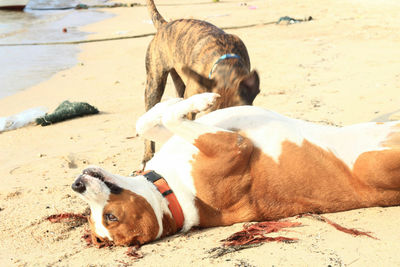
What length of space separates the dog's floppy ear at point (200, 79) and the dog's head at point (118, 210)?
1889 mm

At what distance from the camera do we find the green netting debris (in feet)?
21.7

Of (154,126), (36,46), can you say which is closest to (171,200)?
(154,126)

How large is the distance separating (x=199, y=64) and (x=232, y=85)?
32.6 inches

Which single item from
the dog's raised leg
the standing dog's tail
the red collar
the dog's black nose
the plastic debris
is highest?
the standing dog's tail

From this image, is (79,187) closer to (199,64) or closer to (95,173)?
(95,173)

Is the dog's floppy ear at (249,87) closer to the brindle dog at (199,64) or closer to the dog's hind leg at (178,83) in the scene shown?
the brindle dog at (199,64)

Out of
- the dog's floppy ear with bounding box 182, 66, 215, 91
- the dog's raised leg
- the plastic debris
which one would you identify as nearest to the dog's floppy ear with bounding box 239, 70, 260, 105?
the dog's floppy ear with bounding box 182, 66, 215, 91

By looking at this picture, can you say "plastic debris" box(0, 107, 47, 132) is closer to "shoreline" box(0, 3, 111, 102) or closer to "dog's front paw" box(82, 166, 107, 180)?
"shoreline" box(0, 3, 111, 102)

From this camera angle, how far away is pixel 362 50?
876 centimetres

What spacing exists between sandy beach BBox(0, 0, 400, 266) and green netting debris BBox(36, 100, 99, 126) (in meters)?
0.11

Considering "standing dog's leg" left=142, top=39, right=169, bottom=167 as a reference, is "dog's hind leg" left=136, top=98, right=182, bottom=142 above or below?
above

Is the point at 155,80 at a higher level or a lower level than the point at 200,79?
lower

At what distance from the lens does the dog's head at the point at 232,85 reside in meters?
4.39

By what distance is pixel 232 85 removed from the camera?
4.52 metres
